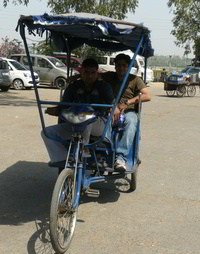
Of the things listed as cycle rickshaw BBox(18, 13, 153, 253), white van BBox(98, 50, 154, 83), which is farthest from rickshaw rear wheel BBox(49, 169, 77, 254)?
white van BBox(98, 50, 154, 83)

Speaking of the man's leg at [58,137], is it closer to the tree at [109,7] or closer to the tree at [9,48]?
the tree at [109,7]

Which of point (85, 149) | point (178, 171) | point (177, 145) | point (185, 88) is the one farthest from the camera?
point (185, 88)

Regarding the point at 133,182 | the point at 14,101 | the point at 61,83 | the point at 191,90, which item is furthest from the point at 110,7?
the point at 133,182

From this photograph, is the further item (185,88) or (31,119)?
(185,88)

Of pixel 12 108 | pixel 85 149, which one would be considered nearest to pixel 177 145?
pixel 85 149

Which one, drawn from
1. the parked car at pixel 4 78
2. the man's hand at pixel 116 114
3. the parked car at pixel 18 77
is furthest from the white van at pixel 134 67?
the parked car at pixel 4 78

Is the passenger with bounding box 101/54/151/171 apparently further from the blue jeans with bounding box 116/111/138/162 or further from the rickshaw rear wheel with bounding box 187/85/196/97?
the rickshaw rear wheel with bounding box 187/85/196/97

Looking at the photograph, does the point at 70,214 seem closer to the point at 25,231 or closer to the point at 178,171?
the point at 25,231

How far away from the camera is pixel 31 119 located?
1426cm

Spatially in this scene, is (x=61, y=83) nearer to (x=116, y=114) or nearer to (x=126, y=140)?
(x=126, y=140)

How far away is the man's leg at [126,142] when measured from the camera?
20.1 ft

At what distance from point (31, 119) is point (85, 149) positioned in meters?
8.91

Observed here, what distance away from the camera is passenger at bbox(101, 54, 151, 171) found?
243 inches

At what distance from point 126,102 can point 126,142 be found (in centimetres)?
55
